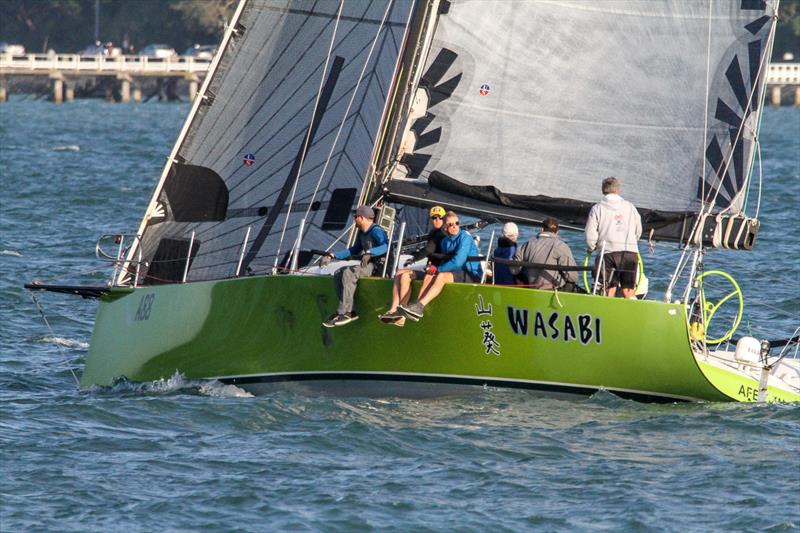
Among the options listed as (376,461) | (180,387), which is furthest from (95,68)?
(376,461)

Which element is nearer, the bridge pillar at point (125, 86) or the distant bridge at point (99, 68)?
the distant bridge at point (99, 68)

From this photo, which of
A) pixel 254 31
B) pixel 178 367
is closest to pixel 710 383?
pixel 178 367

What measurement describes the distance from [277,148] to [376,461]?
4962 mm

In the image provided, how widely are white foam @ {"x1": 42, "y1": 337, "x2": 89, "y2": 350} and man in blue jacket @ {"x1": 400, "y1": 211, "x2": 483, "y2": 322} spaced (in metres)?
6.20

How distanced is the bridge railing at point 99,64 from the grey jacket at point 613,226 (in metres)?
73.1

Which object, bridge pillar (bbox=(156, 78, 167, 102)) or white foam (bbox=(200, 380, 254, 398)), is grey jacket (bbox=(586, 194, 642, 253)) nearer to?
white foam (bbox=(200, 380, 254, 398))

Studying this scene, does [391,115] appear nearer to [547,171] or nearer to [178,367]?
[547,171]

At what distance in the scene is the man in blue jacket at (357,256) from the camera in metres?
13.0

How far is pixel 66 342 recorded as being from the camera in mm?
18141

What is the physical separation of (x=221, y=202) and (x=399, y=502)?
586cm

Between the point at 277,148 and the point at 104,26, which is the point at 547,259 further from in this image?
the point at 104,26

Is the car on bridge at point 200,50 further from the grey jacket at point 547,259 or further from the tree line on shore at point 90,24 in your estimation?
the grey jacket at point 547,259

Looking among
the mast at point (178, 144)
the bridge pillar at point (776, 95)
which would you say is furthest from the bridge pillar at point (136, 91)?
the mast at point (178, 144)

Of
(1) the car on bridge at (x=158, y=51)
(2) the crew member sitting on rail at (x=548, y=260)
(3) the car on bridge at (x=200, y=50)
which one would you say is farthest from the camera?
(3) the car on bridge at (x=200, y=50)
